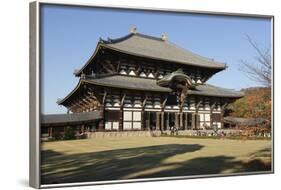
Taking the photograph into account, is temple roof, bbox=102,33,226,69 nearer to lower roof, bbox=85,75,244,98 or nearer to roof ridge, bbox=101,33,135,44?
roof ridge, bbox=101,33,135,44

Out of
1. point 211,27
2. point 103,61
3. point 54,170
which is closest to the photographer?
point 54,170

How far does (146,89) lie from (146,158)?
3.59ft

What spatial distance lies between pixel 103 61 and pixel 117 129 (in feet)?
3.44

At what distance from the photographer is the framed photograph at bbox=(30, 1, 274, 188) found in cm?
827

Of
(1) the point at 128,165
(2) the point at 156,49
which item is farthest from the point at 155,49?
(1) the point at 128,165

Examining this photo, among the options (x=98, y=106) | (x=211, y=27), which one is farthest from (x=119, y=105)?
(x=211, y=27)

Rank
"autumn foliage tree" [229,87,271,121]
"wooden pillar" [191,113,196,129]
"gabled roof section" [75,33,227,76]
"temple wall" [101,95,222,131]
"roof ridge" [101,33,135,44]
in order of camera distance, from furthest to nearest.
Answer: "autumn foliage tree" [229,87,271,121] → "wooden pillar" [191,113,196,129] → "temple wall" [101,95,222,131] → "gabled roof section" [75,33,227,76] → "roof ridge" [101,33,135,44]

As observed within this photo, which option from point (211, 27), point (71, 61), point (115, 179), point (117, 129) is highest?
point (211, 27)

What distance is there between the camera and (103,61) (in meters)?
8.86

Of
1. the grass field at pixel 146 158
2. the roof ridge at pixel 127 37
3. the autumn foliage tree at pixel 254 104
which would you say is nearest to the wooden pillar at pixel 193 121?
the grass field at pixel 146 158

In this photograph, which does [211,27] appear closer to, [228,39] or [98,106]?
[228,39]

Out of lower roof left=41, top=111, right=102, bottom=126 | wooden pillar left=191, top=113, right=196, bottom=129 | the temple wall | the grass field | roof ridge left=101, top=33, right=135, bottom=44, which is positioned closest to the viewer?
lower roof left=41, top=111, right=102, bottom=126

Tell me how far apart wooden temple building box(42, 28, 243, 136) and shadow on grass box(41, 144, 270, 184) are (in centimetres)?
39

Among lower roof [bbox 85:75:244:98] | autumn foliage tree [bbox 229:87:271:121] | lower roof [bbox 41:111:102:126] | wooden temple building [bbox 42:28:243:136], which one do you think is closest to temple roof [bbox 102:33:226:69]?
wooden temple building [bbox 42:28:243:136]
